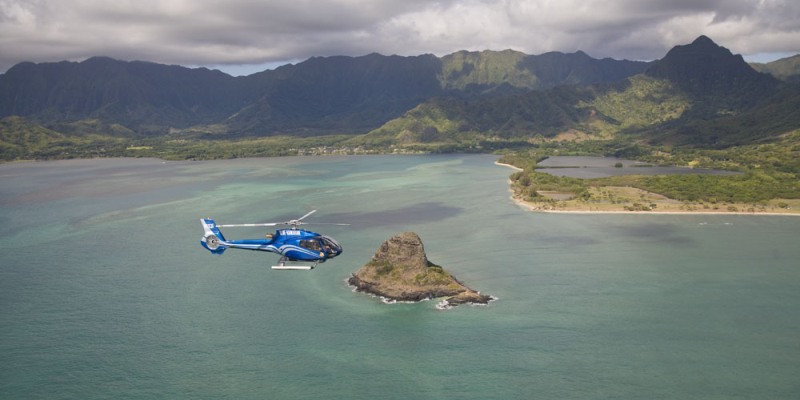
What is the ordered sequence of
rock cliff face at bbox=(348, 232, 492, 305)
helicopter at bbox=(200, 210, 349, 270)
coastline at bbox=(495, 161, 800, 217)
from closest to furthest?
1. helicopter at bbox=(200, 210, 349, 270)
2. rock cliff face at bbox=(348, 232, 492, 305)
3. coastline at bbox=(495, 161, 800, 217)

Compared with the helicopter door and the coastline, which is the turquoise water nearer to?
the coastline

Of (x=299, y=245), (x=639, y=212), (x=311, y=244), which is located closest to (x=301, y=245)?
(x=299, y=245)

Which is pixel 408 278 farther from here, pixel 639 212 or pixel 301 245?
pixel 639 212

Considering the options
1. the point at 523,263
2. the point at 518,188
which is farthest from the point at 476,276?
the point at 518,188

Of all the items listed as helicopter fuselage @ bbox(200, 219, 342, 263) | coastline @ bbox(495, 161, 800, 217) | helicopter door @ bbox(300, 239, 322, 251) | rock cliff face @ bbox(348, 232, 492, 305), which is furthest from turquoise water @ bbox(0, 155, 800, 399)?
helicopter door @ bbox(300, 239, 322, 251)

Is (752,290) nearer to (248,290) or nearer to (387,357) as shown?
(387,357)
